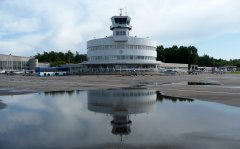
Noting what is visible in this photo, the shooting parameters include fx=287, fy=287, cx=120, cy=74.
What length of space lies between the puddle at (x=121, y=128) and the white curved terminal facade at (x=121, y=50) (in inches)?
3657

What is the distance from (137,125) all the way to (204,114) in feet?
19.6

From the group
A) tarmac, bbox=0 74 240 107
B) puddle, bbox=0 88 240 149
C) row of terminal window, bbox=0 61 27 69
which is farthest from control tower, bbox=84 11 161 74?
row of terminal window, bbox=0 61 27 69

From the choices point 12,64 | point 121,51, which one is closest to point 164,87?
point 121,51

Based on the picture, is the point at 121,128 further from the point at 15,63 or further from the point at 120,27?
the point at 15,63

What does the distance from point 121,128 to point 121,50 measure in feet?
329

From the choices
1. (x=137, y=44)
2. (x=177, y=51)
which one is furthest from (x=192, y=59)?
(x=137, y=44)

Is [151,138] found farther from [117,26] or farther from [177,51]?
[177,51]

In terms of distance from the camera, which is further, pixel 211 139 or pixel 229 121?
pixel 229 121

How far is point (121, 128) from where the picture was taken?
14.4 m

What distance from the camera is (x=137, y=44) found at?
380ft

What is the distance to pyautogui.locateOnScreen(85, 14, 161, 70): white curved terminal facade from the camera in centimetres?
11319

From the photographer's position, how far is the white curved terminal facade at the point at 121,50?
113188 millimetres

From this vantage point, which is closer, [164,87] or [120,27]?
[164,87]

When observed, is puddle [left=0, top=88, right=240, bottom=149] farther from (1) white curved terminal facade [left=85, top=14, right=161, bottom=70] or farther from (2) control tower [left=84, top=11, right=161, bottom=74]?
(1) white curved terminal facade [left=85, top=14, right=161, bottom=70]
